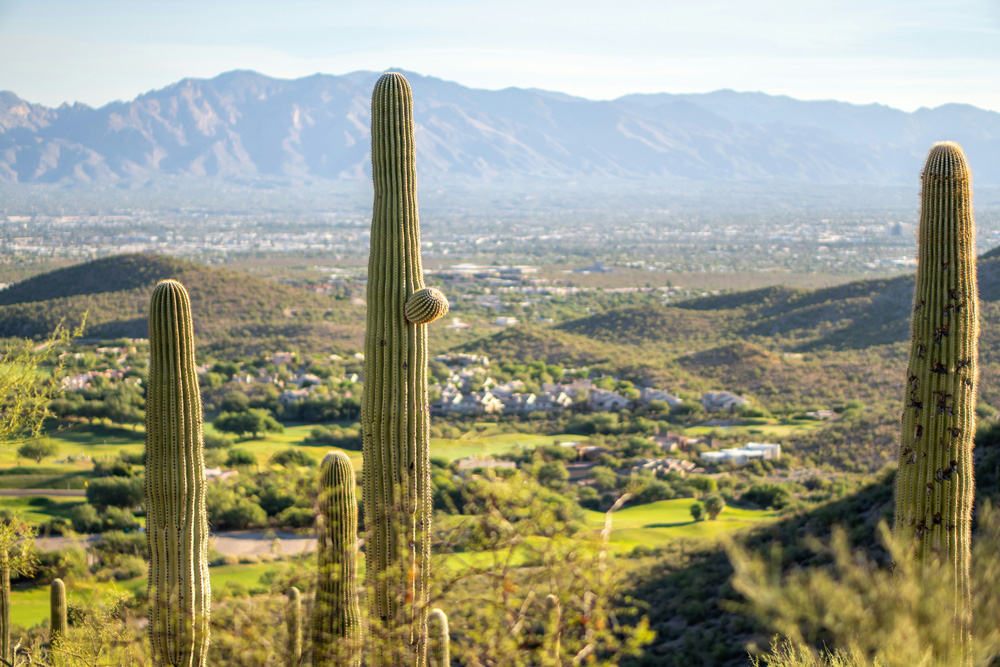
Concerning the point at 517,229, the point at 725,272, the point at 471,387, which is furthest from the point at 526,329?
the point at 517,229

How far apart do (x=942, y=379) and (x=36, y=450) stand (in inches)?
971

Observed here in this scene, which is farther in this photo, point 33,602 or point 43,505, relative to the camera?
point 43,505

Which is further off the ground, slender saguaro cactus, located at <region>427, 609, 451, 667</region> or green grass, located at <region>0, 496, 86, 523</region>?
slender saguaro cactus, located at <region>427, 609, 451, 667</region>

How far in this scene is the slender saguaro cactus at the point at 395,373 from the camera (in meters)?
7.93

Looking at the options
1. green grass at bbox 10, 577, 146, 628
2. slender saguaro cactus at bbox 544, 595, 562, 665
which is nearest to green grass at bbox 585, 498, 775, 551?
green grass at bbox 10, 577, 146, 628

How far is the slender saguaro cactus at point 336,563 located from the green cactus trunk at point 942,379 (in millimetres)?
4309

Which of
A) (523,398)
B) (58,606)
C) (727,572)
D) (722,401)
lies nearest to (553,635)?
(58,606)

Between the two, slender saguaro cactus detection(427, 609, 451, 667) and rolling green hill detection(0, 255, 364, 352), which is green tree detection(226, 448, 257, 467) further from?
rolling green hill detection(0, 255, 364, 352)

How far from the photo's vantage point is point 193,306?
60.7 metres

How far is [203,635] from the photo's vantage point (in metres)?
7.18

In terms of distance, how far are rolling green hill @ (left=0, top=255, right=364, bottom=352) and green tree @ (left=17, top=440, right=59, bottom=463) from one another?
75.9 feet

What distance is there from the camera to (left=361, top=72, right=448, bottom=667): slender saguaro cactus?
793cm

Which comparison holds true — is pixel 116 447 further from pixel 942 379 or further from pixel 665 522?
pixel 942 379

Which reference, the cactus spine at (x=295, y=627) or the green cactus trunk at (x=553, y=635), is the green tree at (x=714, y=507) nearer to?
the cactus spine at (x=295, y=627)
